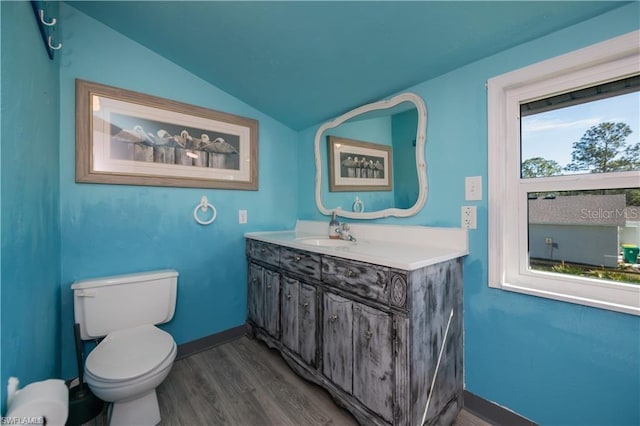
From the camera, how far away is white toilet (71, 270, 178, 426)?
1216 millimetres

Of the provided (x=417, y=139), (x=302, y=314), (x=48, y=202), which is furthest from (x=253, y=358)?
(x=417, y=139)

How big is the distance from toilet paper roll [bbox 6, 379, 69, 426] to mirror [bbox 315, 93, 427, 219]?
1.73 m

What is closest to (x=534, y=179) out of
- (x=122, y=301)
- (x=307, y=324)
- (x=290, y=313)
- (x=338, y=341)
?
(x=338, y=341)

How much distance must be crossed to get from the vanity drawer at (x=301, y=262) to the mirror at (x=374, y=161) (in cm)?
61

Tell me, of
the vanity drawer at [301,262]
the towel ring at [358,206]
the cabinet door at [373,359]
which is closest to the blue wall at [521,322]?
the towel ring at [358,206]

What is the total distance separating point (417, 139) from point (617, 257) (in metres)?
1.07

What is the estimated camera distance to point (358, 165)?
2080mm

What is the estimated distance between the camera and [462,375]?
146 cm

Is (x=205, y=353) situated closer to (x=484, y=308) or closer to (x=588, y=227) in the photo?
(x=484, y=308)

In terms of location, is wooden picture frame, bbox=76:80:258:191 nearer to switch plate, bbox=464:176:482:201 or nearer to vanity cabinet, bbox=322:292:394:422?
vanity cabinet, bbox=322:292:394:422

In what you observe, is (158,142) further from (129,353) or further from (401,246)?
(401,246)

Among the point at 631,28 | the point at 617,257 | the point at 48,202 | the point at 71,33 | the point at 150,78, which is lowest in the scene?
the point at 617,257

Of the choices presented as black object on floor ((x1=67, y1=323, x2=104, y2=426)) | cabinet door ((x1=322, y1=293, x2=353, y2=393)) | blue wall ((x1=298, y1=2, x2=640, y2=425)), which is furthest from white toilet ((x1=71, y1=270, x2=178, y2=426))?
blue wall ((x1=298, y1=2, x2=640, y2=425))

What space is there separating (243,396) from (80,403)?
Answer: 0.85 meters
